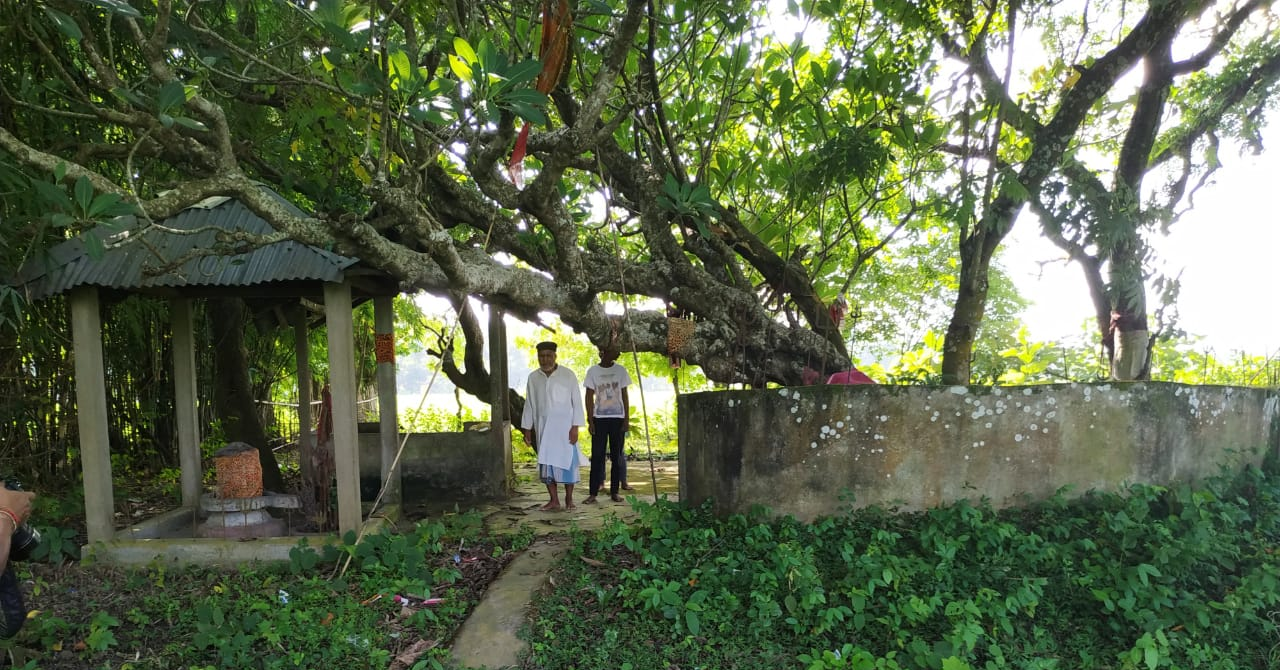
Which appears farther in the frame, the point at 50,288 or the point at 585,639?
the point at 50,288

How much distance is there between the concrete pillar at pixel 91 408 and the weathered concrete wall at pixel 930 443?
4.52 meters

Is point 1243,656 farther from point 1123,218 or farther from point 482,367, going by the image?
point 482,367

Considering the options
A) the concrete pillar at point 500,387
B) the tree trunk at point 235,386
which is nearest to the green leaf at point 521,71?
the concrete pillar at point 500,387

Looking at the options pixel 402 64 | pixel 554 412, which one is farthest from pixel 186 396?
pixel 402 64

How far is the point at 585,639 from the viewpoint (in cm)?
385

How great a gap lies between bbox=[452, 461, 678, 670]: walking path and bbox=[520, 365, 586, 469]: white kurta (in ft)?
1.83

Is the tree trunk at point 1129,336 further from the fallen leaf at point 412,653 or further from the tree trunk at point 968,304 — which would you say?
the fallen leaf at point 412,653

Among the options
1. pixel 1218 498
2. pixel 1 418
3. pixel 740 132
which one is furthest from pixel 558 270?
pixel 1 418

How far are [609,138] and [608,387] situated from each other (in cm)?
238

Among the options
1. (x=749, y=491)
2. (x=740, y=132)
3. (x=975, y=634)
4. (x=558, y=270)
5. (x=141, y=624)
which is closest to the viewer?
(x=975, y=634)

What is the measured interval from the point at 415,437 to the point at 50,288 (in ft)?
11.8

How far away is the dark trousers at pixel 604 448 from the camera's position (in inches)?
281

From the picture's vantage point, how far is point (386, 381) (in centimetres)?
636

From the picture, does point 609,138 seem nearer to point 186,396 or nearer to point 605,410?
point 605,410
